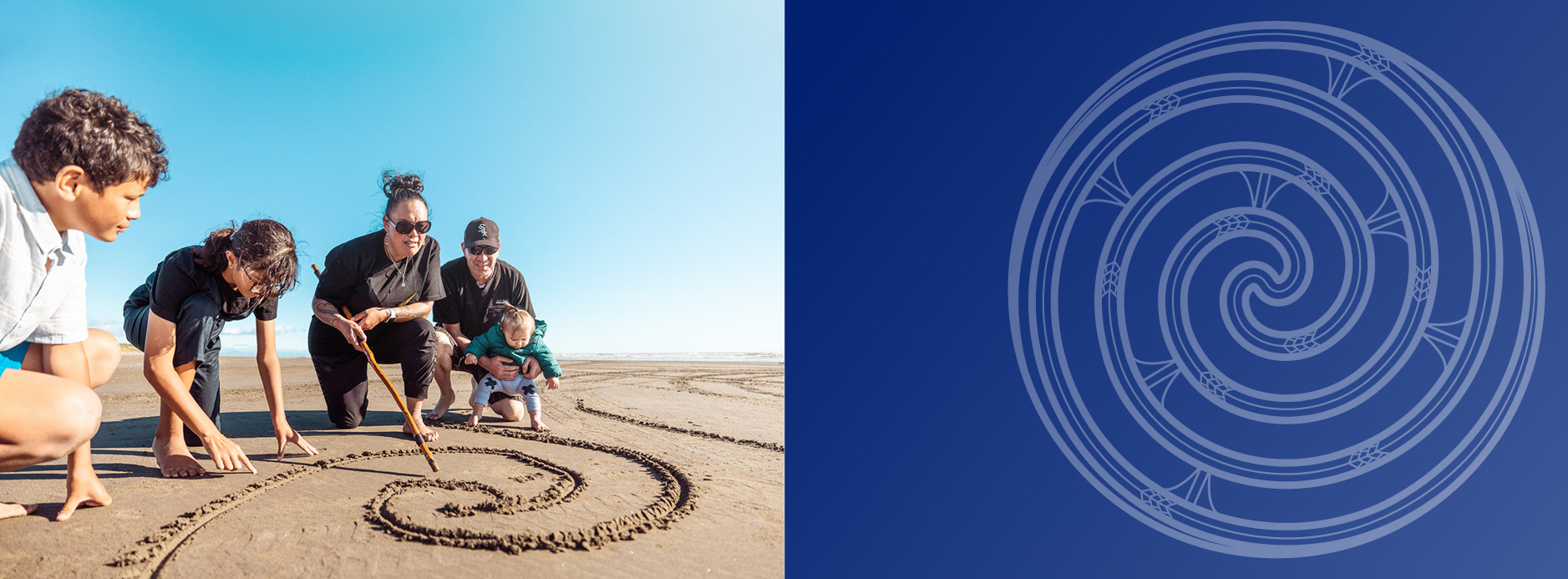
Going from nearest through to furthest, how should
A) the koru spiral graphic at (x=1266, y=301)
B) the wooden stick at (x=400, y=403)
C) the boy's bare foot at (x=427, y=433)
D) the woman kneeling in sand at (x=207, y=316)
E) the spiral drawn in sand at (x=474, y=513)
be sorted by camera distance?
the koru spiral graphic at (x=1266, y=301) < the spiral drawn in sand at (x=474, y=513) < the woman kneeling in sand at (x=207, y=316) < the wooden stick at (x=400, y=403) < the boy's bare foot at (x=427, y=433)

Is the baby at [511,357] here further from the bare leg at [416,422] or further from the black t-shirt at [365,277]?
the black t-shirt at [365,277]

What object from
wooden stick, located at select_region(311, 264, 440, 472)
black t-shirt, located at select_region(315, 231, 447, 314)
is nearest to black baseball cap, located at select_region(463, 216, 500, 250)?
black t-shirt, located at select_region(315, 231, 447, 314)

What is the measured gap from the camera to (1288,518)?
178 centimetres

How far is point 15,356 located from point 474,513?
152 centimetres

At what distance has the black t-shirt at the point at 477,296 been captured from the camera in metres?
4.92

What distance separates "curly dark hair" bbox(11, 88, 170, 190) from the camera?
203 cm

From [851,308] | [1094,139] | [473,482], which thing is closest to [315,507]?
[473,482]

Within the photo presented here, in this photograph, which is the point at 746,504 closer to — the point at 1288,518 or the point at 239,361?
the point at 1288,518

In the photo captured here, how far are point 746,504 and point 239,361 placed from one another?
1317cm

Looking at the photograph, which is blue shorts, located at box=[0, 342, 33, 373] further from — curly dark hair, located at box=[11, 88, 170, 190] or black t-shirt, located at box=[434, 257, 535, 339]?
black t-shirt, located at box=[434, 257, 535, 339]

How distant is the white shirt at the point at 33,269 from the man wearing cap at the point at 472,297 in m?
2.33

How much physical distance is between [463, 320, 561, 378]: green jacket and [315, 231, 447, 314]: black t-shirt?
0.56m

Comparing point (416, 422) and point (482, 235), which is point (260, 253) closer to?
point (416, 422)

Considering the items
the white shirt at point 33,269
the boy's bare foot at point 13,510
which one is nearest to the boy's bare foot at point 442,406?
the boy's bare foot at point 13,510
